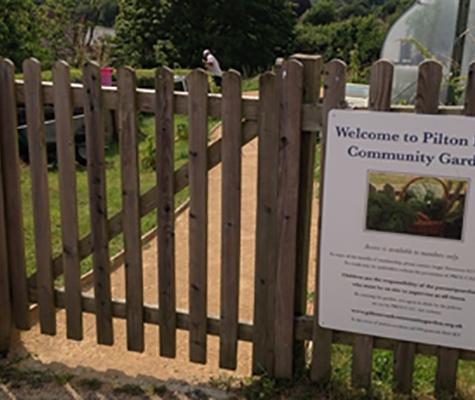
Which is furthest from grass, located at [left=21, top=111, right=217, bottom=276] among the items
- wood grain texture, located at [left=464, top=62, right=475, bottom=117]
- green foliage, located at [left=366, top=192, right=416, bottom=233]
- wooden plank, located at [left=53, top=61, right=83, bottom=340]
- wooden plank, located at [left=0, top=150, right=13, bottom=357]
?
wood grain texture, located at [left=464, top=62, right=475, bottom=117]

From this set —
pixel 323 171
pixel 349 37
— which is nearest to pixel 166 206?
pixel 323 171

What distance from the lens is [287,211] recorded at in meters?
3.26

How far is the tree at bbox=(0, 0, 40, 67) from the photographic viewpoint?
14045 millimetres

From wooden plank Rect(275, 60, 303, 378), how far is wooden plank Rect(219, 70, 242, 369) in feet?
0.71

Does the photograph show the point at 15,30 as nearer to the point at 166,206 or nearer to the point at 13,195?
the point at 13,195

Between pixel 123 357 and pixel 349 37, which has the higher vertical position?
pixel 349 37

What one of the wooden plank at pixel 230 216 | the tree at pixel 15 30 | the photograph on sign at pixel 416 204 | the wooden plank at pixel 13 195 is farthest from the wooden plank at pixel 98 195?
the tree at pixel 15 30

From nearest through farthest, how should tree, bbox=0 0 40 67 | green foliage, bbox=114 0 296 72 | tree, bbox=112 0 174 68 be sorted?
tree, bbox=0 0 40 67, green foliage, bbox=114 0 296 72, tree, bbox=112 0 174 68

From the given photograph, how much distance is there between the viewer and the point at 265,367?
3570mm

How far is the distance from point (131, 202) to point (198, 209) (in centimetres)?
38

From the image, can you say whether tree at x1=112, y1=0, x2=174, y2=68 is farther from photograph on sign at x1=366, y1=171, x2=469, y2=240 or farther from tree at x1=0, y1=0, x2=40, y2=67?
photograph on sign at x1=366, y1=171, x2=469, y2=240

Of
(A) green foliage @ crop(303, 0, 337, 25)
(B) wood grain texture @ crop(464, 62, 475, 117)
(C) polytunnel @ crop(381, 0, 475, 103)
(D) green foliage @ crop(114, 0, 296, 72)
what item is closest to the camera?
(B) wood grain texture @ crop(464, 62, 475, 117)

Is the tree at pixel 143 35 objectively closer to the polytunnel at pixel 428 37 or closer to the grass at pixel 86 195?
the polytunnel at pixel 428 37

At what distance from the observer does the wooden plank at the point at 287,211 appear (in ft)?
10.2
